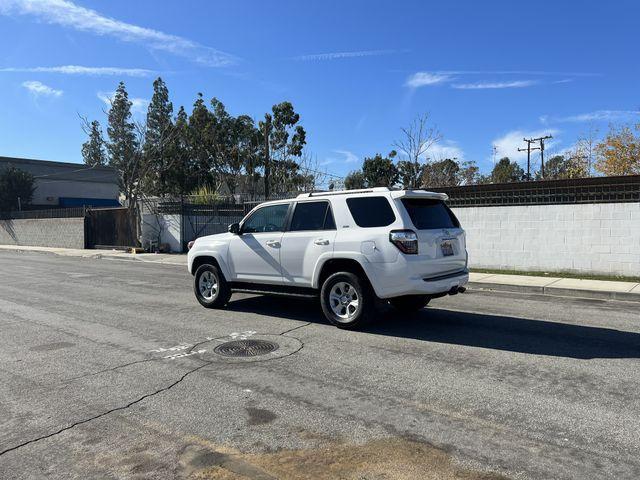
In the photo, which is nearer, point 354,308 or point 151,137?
point 354,308

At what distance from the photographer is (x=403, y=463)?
11.4 feet

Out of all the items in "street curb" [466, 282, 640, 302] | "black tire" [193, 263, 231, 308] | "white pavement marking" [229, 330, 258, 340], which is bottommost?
"white pavement marking" [229, 330, 258, 340]

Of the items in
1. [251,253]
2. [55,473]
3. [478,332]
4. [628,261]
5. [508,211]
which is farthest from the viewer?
[508,211]

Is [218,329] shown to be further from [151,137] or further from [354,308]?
[151,137]

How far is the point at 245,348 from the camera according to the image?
6418 millimetres

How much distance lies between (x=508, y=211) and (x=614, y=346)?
8.45 m

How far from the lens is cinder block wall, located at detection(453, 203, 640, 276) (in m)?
12.6

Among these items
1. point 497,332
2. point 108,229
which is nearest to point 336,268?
point 497,332

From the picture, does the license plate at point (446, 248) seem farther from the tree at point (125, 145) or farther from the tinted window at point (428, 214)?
the tree at point (125, 145)

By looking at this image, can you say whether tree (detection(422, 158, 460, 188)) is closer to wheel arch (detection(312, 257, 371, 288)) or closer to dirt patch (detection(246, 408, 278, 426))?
wheel arch (detection(312, 257, 371, 288))

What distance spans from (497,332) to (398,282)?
1.76 m

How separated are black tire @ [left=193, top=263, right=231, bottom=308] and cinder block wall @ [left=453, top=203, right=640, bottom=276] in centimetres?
872

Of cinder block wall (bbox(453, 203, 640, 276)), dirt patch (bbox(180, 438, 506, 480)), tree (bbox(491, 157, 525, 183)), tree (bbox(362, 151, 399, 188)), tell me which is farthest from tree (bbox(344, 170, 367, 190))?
dirt patch (bbox(180, 438, 506, 480))

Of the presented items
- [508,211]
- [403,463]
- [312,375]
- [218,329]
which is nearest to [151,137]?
[508,211]
